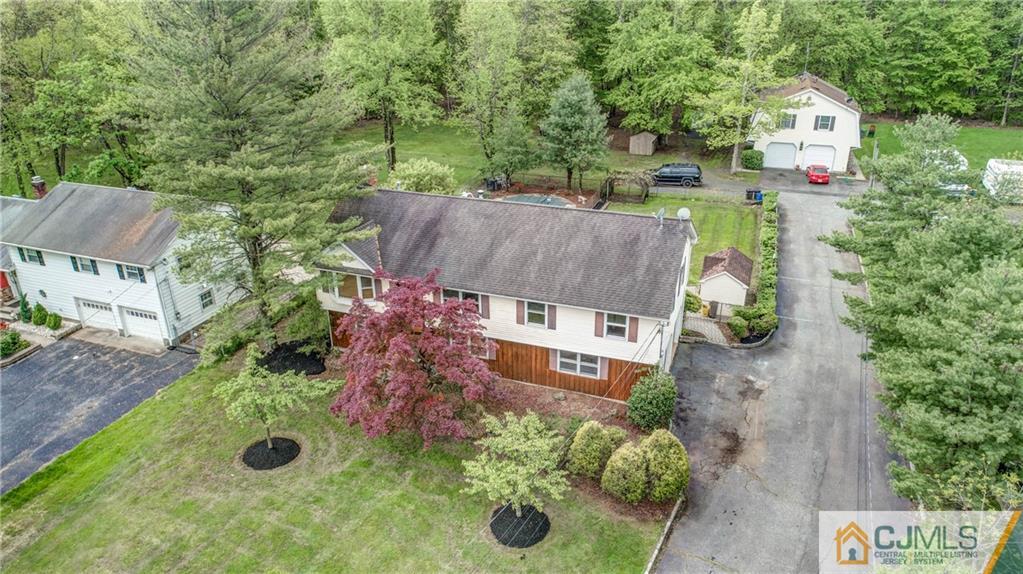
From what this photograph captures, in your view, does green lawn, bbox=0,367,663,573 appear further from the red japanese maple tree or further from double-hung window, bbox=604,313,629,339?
double-hung window, bbox=604,313,629,339

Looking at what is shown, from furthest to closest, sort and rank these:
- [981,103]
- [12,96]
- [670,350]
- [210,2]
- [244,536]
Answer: [981,103] < [12,96] < [670,350] < [210,2] < [244,536]

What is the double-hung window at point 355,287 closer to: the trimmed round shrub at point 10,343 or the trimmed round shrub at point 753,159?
the trimmed round shrub at point 10,343

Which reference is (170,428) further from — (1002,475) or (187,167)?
(1002,475)

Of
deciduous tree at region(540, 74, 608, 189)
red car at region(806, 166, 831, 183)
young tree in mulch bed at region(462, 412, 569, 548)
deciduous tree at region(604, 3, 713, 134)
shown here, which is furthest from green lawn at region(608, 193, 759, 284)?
young tree in mulch bed at region(462, 412, 569, 548)

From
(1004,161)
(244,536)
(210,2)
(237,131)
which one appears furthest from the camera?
(1004,161)

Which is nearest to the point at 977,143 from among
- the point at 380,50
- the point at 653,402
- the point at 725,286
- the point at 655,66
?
the point at 655,66

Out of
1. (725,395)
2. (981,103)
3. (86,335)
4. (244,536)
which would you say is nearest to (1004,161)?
(981,103)
